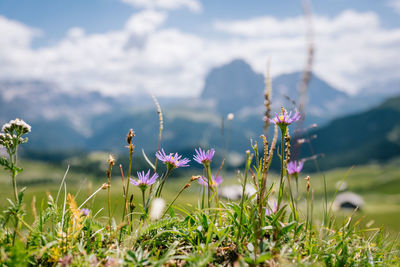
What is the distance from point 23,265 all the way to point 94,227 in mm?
915

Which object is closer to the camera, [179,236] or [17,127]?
[17,127]

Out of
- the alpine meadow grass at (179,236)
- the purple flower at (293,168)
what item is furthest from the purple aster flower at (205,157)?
the purple flower at (293,168)

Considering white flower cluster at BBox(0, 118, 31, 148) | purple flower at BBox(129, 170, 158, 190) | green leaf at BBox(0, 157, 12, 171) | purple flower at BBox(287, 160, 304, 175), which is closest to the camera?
green leaf at BBox(0, 157, 12, 171)

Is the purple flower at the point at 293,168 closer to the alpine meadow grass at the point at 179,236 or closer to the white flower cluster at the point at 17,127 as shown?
the alpine meadow grass at the point at 179,236

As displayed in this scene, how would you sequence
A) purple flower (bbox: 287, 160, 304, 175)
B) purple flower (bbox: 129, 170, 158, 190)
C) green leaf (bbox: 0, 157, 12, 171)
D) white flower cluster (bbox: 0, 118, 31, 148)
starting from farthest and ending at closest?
purple flower (bbox: 287, 160, 304, 175)
purple flower (bbox: 129, 170, 158, 190)
white flower cluster (bbox: 0, 118, 31, 148)
green leaf (bbox: 0, 157, 12, 171)

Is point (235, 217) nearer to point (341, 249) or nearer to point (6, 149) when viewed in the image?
point (341, 249)

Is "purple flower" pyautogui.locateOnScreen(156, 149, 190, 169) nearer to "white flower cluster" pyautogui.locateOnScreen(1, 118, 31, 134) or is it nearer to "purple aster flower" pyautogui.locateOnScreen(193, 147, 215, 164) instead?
"purple aster flower" pyautogui.locateOnScreen(193, 147, 215, 164)

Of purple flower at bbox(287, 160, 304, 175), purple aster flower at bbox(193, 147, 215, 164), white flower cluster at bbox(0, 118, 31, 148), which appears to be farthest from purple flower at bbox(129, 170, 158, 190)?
purple flower at bbox(287, 160, 304, 175)

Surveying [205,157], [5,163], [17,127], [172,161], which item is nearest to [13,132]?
[17,127]

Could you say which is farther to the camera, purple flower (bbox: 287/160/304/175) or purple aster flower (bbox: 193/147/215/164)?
purple flower (bbox: 287/160/304/175)

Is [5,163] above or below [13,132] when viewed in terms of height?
below

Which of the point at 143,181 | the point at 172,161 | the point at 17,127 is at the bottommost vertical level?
the point at 143,181

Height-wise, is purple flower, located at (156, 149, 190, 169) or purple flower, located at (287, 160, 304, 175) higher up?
purple flower, located at (287, 160, 304, 175)

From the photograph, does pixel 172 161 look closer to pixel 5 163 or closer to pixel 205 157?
pixel 205 157
